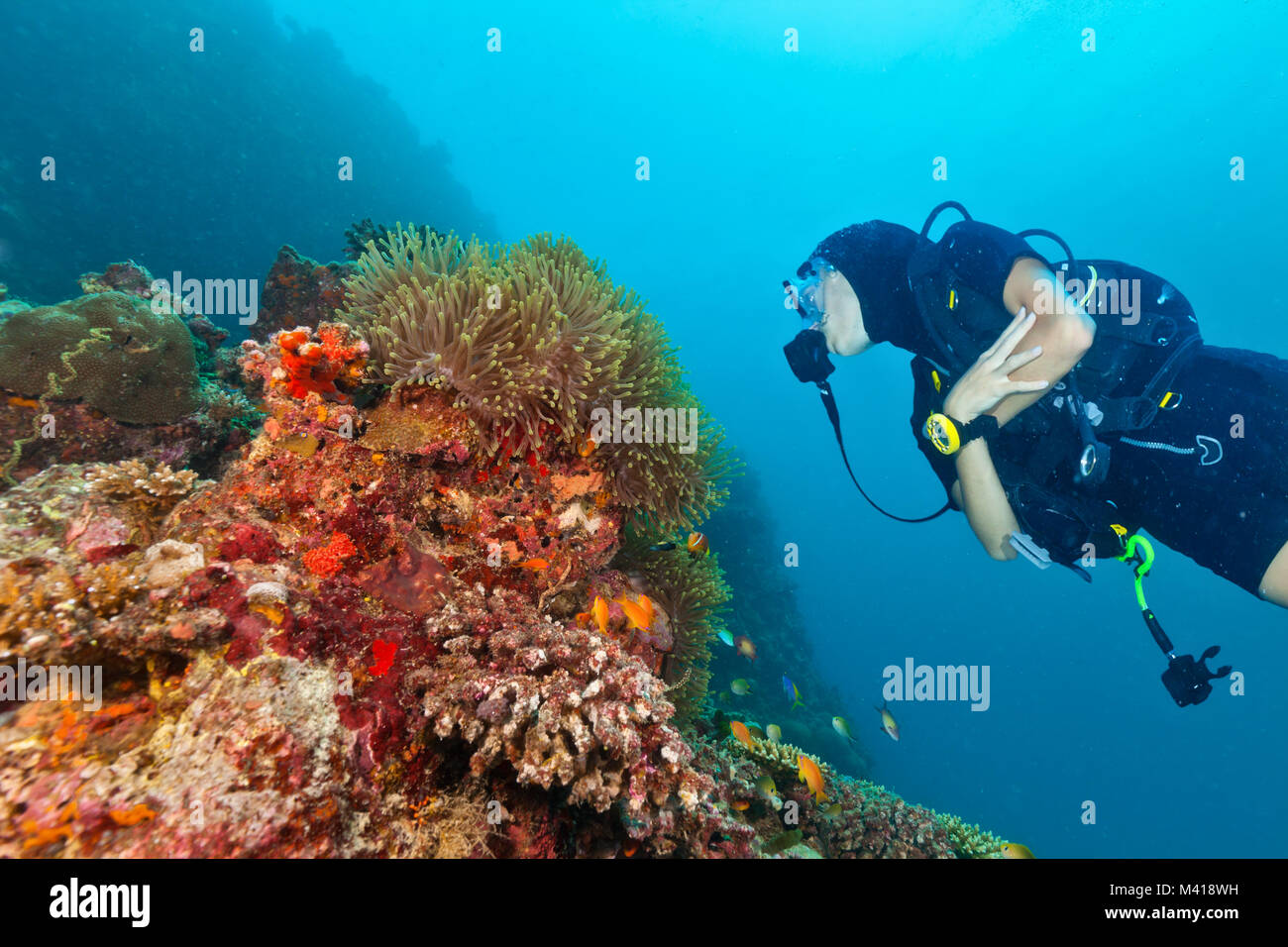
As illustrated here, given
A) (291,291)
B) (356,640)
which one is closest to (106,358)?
→ (291,291)

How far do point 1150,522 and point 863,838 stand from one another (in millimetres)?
4010

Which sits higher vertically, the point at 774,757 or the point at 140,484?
the point at 140,484

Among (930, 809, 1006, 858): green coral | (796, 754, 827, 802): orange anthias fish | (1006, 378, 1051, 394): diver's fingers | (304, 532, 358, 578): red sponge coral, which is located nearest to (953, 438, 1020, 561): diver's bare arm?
(1006, 378, 1051, 394): diver's fingers

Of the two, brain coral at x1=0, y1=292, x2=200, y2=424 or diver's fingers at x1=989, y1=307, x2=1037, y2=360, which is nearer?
diver's fingers at x1=989, y1=307, x2=1037, y2=360

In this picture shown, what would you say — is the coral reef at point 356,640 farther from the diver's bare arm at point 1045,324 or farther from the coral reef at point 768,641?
the coral reef at point 768,641

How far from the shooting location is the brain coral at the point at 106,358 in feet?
14.9

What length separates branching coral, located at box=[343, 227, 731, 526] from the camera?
10.7ft

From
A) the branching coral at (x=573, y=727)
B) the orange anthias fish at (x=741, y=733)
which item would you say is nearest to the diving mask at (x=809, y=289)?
the branching coral at (x=573, y=727)

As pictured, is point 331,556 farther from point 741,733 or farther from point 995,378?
point 741,733

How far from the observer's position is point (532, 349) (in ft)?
10.9

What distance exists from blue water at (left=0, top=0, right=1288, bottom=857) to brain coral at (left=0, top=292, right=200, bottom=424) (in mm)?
17916

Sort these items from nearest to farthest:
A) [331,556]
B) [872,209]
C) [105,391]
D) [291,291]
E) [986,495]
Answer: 1. [331,556]
2. [986,495]
3. [105,391]
4. [291,291]
5. [872,209]

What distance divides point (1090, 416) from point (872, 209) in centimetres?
10319

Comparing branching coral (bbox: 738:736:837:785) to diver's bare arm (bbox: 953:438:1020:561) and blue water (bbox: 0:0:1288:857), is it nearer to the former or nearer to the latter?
diver's bare arm (bbox: 953:438:1020:561)
